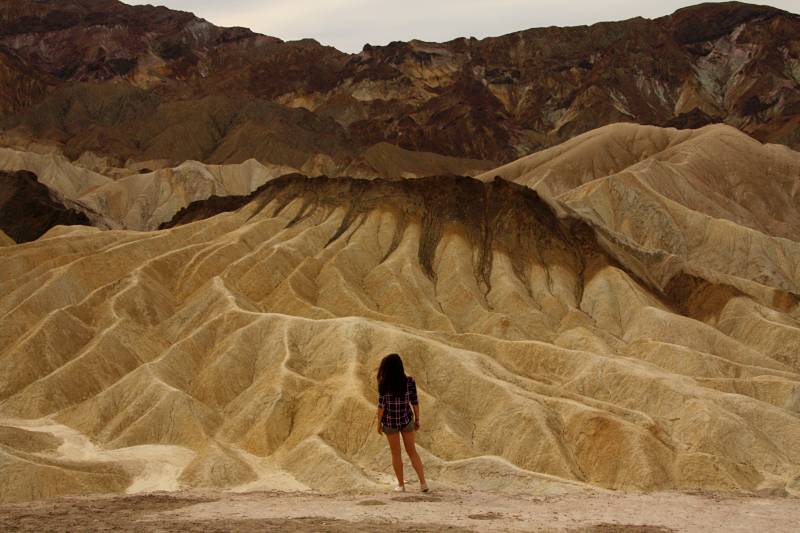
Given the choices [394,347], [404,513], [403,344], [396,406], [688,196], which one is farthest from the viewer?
[688,196]

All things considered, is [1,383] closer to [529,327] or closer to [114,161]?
[529,327]

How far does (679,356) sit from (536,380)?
616 inches

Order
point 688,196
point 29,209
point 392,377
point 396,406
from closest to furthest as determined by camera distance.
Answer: point 392,377
point 396,406
point 29,209
point 688,196

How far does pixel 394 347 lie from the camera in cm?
5744

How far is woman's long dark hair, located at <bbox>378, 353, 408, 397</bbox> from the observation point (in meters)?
18.8

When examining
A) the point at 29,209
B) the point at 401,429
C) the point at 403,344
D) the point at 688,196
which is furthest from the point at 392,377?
the point at 29,209

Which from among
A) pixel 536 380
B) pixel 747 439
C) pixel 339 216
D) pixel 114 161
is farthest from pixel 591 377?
pixel 114 161

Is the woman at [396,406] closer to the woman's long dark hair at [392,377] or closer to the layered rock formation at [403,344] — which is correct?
the woman's long dark hair at [392,377]

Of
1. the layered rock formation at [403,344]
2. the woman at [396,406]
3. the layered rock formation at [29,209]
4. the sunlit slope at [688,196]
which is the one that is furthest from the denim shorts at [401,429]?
the layered rock formation at [29,209]

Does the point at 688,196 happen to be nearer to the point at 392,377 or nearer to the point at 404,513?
the point at 392,377

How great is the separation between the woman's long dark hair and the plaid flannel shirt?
10cm

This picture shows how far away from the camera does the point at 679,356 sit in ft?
229

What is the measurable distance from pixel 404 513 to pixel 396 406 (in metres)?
2.89

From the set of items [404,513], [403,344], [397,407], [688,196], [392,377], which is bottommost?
[404,513]
